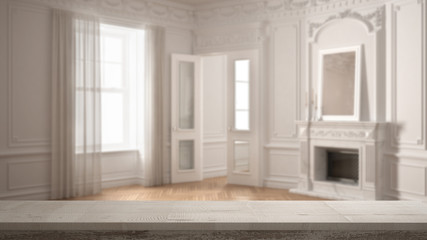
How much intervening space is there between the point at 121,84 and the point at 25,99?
205cm

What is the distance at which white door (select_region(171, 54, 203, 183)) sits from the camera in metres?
7.79

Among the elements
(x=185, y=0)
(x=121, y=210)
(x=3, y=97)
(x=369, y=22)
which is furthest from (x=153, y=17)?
(x=121, y=210)

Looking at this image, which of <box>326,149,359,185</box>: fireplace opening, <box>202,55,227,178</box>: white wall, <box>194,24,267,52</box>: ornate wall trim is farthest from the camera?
<box>202,55,227,178</box>: white wall

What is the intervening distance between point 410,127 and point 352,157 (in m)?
1.02

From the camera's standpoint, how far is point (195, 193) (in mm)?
6875

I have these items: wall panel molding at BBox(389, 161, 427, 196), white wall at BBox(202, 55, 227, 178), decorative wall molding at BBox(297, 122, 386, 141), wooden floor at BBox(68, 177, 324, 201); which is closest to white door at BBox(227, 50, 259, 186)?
wooden floor at BBox(68, 177, 324, 201)

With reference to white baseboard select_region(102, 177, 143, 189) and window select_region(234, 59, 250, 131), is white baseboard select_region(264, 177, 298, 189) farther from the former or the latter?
white baseboard select_region(102, 177, 143, 189)

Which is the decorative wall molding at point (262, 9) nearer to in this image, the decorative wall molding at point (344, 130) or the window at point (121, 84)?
the window at point (121, 84)

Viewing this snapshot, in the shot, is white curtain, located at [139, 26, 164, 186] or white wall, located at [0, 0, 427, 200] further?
white curtain, located at [139, 26, 164, 186]

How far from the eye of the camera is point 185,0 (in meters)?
7.68

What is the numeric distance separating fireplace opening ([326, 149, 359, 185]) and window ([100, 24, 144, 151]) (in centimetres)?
334

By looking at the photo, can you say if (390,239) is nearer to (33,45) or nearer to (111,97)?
(33,45)

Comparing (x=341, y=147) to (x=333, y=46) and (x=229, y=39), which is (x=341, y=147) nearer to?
(x=333, y=46)

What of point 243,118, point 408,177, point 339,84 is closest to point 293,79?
point 339,84
